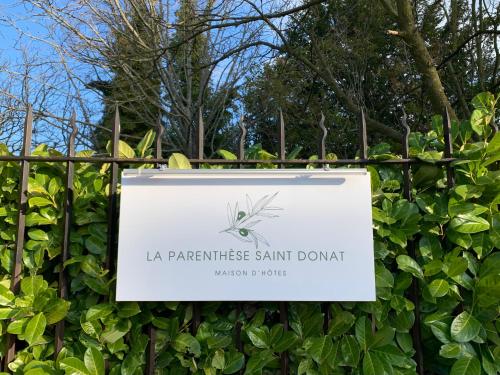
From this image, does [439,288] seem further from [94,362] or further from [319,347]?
[94,362]

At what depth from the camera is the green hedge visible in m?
2.21

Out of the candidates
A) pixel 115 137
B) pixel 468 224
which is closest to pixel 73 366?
pixel 115 137

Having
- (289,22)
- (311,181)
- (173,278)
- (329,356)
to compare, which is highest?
(289,22)

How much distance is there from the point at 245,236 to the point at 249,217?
0.32ft

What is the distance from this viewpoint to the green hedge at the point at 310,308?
86.9 inches

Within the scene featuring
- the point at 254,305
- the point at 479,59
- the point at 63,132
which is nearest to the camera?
the point at 254,305

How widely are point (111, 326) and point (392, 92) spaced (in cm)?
911

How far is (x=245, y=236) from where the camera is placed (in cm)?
226

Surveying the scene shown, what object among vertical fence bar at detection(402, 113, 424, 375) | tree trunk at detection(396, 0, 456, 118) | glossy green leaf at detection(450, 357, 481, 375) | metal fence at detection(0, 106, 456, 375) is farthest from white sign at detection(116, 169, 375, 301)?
tree trunk at detection(396, 0, 456, 118)

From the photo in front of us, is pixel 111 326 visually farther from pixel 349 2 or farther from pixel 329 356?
pixel 349 2

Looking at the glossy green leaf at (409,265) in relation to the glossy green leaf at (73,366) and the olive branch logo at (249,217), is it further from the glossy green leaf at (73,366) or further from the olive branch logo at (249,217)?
the glossy green leaf at (73,366)

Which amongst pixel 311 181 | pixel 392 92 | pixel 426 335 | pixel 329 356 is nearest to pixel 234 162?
pixel 311 181

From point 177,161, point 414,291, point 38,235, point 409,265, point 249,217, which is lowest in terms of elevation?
point 414,291

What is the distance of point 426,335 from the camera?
7.59 feet
